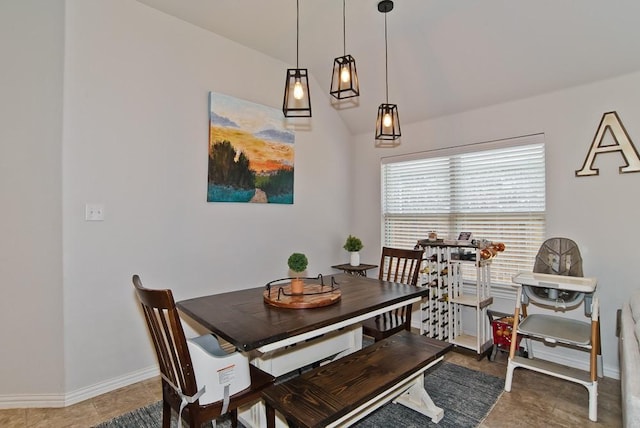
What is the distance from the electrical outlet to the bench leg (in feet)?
8.08

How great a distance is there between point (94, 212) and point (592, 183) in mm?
3825

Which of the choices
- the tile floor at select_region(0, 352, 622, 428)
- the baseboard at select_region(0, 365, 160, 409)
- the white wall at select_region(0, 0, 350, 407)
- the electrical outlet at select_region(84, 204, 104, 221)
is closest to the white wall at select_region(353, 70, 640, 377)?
the tile floor at select_region(0, 352, 622, 428)

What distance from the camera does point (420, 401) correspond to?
87.5 inches

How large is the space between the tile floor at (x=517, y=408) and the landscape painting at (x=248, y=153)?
162 cm

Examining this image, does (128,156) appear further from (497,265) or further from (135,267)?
(497,265)

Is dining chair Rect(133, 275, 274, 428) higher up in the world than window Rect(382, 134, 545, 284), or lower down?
lower down

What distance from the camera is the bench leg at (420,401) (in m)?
2.11

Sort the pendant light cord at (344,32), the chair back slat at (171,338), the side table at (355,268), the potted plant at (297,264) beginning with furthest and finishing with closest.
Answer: the side table at (355,268)
the pendant light cord at (344,32)
the potted plant at (297,264)
the chair back slat at (171,338)

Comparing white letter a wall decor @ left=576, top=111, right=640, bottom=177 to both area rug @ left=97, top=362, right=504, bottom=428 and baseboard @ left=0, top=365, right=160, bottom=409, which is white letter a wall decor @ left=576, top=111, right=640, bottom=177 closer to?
area rug @ left=97, top=362, right=504, bottom=428

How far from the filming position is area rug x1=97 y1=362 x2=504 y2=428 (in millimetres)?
2078

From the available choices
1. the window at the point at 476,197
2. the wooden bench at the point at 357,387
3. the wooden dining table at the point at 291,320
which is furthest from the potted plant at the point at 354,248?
the wooden bench at the point at 357,387

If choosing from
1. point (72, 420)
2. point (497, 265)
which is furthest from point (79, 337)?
point (497, 265)

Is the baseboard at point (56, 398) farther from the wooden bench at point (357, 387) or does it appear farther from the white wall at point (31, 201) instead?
the wooden bench at point (357, 387)

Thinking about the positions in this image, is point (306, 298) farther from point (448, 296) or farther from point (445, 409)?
point (448, 296)
